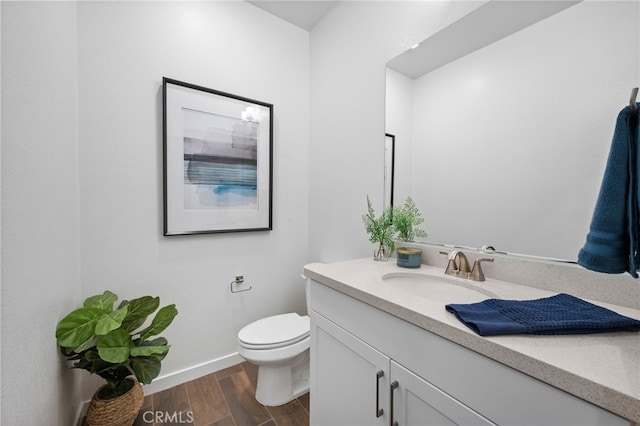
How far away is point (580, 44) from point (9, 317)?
189 centimetres

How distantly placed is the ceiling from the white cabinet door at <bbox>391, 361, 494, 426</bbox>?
2228 mm

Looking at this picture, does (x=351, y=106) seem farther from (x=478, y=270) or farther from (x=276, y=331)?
(x=276, y=331)

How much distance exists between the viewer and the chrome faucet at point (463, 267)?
41.4 inches

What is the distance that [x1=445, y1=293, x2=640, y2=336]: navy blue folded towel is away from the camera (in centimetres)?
59

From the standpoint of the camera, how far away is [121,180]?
144 centimetres

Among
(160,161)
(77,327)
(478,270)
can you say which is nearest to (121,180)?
(160,161)

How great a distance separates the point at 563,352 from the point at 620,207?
36 centimetres

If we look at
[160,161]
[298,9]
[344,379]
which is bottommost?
[344,379]

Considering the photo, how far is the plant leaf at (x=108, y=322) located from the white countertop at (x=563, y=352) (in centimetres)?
102

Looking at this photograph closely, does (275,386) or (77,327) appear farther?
(275,386)

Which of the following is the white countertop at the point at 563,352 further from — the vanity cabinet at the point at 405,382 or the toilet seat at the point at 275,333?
the toilet seat at the point at 275,333

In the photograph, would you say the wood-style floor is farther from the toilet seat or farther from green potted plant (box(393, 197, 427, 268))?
green potted plant (box(393, 197, 427, 268))

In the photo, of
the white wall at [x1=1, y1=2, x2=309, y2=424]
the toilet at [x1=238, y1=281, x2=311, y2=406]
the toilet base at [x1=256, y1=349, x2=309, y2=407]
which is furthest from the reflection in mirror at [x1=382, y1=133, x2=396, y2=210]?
the toilet base at [x1=256, y1=349, x2=309, y2=407]

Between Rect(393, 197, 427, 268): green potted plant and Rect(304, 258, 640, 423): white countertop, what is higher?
Rect(393, 197, 427, 268): green potted plant
